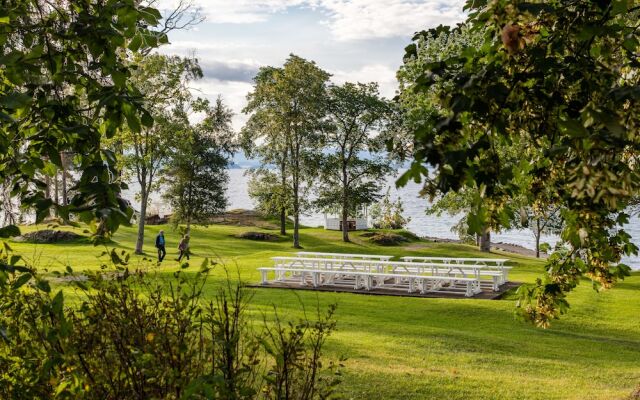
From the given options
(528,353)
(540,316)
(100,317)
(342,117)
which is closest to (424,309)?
(528,353)

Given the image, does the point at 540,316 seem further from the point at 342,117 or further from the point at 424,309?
the point at 342,117

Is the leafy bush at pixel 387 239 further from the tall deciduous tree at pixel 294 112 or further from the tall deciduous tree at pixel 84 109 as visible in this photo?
the tall deciduous tree at pixel 84 109

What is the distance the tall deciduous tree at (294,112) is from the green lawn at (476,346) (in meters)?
21.0

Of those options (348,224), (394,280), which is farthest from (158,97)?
(348,224)

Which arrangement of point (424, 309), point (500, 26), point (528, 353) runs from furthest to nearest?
point (424, 309) → point (528, 353) → point (500, 26)

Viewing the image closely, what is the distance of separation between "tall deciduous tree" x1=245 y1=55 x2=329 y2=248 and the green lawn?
21016 millimetres

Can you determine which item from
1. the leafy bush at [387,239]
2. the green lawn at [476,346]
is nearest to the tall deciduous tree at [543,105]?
the green lawn at [476,346]

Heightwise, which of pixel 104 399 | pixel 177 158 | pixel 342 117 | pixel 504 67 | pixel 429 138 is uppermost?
pixel 342 117

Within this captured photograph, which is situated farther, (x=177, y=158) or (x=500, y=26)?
(x=177, y=158)

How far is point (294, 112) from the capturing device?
4209 cm

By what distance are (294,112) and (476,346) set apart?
32.3 m

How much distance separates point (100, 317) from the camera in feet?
14.7

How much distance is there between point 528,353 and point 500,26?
10091 millimetres

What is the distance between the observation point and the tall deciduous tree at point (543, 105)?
213cm
